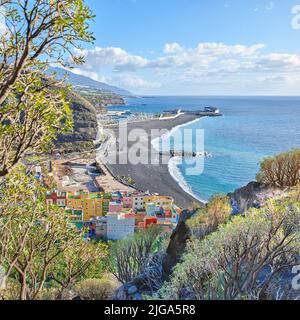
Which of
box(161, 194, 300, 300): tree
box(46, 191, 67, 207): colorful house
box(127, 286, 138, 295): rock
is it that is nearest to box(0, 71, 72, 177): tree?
box(161, 194, 300, 300): tree

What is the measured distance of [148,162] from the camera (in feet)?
138

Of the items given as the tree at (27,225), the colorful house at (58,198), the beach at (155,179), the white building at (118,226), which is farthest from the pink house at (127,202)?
Answer: the tree at (27,225)

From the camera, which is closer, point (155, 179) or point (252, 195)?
point (252, 195)

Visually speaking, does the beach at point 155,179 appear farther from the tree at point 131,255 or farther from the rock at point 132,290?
the rock at point 132,290

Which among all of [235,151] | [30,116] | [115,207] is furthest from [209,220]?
[235,151]

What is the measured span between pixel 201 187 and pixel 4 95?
1163 inches

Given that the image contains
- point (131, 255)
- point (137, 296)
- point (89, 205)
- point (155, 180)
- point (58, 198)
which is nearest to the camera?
point (137, 296)

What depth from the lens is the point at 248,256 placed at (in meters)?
4.99

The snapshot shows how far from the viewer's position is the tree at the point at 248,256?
15.4 ft

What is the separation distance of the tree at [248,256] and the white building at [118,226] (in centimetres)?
1523

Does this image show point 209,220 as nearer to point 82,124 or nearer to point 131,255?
point 131,255

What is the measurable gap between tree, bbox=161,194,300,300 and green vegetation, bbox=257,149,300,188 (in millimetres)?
5570

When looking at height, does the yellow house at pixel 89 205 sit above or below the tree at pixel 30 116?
below

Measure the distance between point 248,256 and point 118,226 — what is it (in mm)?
15935
